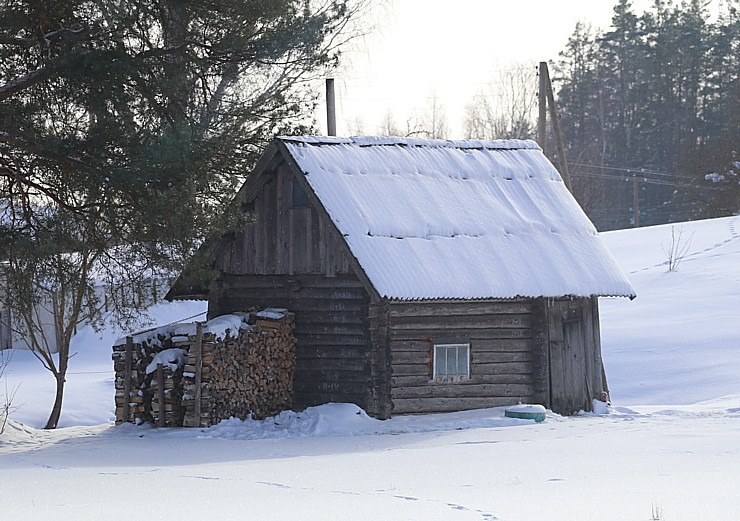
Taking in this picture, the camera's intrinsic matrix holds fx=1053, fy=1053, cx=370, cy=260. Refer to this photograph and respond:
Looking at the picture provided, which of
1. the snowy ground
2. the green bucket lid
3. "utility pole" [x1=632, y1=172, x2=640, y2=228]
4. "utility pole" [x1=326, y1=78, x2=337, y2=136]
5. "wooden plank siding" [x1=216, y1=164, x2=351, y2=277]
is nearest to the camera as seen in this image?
the snowy ground

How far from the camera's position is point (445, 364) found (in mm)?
17672

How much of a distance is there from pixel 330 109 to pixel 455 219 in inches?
247

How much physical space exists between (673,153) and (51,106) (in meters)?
50.3

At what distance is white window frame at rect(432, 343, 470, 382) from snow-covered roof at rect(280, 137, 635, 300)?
3.30 feet

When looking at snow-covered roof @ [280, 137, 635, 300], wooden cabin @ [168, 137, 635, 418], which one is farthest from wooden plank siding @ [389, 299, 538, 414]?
snow-covered roof @ [280, 137, 635, 300]

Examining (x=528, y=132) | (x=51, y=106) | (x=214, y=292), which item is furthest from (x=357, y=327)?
(x=528, y=132)

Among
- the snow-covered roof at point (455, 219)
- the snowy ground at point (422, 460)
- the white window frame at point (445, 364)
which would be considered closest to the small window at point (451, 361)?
the white window frame at point (445, 364)

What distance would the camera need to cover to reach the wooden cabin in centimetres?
1722

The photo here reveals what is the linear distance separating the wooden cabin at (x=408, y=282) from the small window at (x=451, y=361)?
24mm

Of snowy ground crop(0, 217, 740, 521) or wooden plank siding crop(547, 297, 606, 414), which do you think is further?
wooden plank siding crop(547, 297, 606, 414)

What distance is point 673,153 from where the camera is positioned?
60.2 metres

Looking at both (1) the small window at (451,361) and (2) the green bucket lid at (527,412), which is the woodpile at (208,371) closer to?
(1) the small window at (451,361)

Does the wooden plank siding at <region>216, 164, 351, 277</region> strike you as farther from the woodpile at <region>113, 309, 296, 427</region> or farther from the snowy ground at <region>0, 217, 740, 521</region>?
the snowy ground at <region>0, 217, 740, 521</region>

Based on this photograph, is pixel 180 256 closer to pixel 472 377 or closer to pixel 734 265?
pixel 472 377
